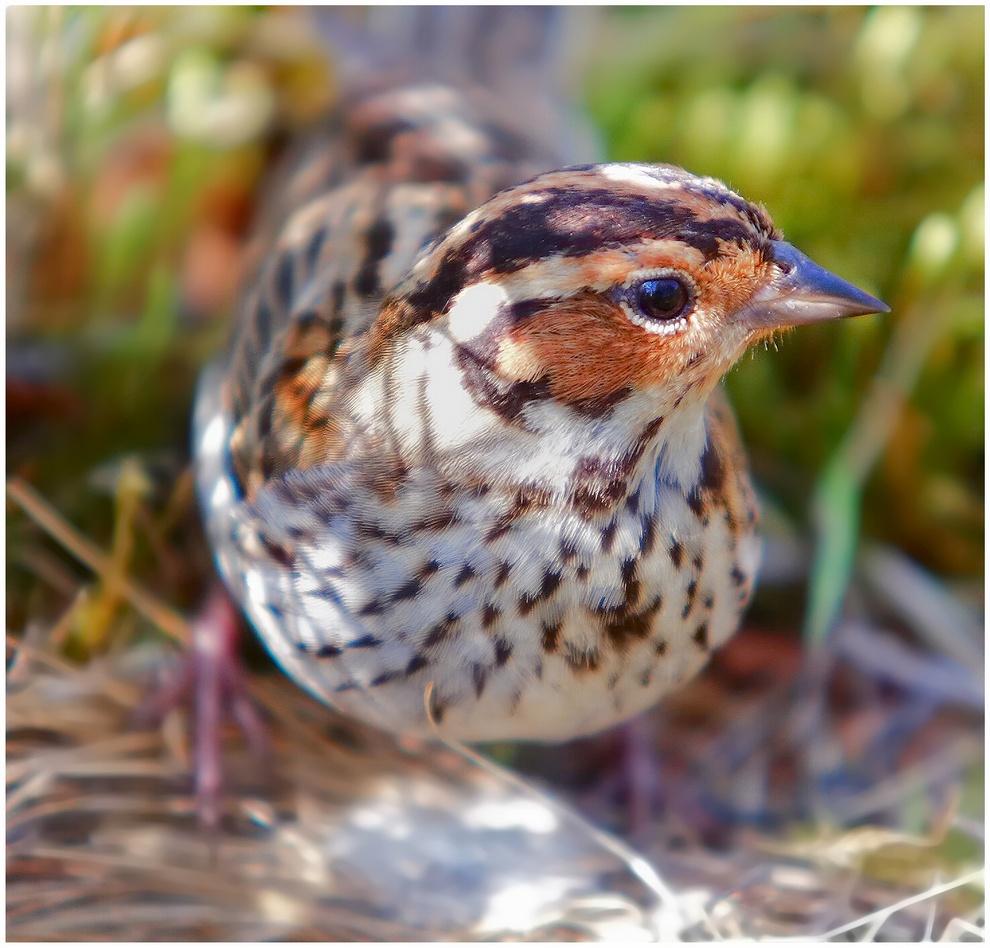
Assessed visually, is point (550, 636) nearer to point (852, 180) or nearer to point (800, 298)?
point (800, 298)

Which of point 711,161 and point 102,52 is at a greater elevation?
point 102,52

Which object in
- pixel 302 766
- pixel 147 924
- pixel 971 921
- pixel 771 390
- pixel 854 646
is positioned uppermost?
pixel 771 390

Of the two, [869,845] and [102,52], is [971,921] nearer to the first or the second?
[869,845]

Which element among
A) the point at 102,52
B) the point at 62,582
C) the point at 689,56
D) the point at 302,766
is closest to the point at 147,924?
the point at 302,766

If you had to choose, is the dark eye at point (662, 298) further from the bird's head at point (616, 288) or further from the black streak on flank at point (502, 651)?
the black streak on flank at point (502, 651)

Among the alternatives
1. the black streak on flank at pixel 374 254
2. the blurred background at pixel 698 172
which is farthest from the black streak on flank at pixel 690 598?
the blurred background at pixel 698 172

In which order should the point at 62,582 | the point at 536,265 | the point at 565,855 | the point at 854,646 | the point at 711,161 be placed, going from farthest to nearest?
the point at 711,161
the point at 854,646
the point at 62,582
the point at 565,855
the point at 536,265

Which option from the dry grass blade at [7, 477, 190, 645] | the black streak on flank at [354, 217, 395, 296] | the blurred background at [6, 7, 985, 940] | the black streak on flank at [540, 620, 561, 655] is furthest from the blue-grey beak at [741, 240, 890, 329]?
the dry grass blade at [7, 477, 190, 645]
